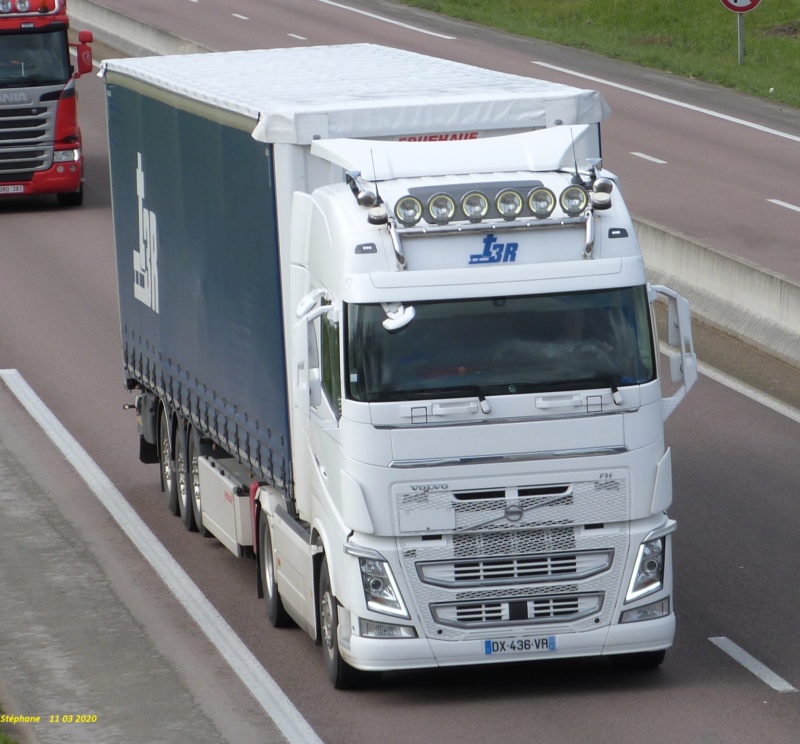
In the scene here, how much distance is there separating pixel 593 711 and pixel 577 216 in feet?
9.66

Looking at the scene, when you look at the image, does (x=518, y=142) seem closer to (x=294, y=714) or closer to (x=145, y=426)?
(x=294, y=714)

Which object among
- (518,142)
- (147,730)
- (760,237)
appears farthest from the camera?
(760,237)

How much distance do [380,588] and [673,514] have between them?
505 centimetres

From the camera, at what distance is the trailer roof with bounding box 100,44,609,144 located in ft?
38.2

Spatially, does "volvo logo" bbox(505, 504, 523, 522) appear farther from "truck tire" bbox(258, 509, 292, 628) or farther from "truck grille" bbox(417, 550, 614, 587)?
"truck tire" bbox(258, 509, 292, 628)

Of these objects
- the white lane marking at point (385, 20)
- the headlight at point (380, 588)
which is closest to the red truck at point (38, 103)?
the white lane marking at point (385, 20)

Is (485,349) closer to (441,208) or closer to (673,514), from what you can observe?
(441,208)

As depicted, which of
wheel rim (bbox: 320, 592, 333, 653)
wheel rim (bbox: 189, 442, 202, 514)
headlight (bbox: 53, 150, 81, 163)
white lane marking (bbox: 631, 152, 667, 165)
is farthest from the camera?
white lane marking (bbox: 631, 152, 667, 165)

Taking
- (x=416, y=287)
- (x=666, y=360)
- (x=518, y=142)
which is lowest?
(x=666, y=360)

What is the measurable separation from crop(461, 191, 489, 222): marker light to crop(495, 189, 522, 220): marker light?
8 cm

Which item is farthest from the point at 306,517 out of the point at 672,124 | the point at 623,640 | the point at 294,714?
the point at 672,124

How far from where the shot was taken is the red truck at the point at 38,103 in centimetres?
3098

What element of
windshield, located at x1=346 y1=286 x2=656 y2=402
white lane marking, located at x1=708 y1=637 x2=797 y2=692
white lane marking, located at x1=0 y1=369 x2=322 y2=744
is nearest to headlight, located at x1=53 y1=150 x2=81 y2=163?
white lane marking, located at x1=0 y1=369 x2=322 y2=744

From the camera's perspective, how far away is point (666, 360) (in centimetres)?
2061
